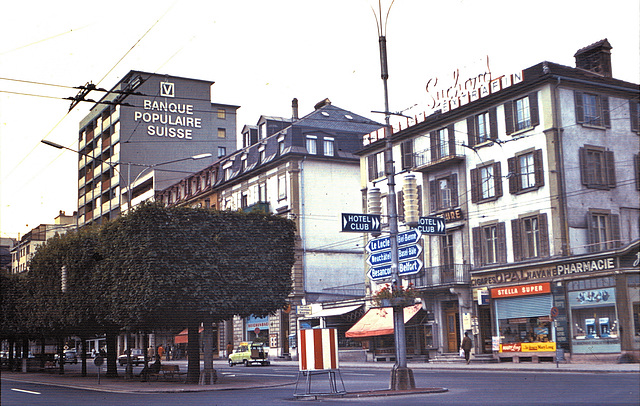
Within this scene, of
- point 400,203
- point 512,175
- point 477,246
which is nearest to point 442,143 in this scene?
point 400,203

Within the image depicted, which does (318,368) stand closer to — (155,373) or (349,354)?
(155,373)

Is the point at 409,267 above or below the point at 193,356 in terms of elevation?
above

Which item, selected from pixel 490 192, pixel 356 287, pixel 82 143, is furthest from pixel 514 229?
pixel 82 143

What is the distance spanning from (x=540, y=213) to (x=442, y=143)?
8965 millimetres

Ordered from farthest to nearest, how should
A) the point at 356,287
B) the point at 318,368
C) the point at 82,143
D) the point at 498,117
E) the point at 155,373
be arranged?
the point at 82,143 < the point at 356,287 < the point at 498,117 < the point at 155,373 < the point at 318,368

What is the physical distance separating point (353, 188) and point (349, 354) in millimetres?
15019

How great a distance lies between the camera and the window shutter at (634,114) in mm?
41688

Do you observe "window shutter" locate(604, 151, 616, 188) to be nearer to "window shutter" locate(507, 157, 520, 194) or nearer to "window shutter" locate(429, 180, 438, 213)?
"window shutter" locate(507, 157, 520, 194)

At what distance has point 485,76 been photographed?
44000 mm

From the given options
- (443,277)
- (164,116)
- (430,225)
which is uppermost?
(164,116)

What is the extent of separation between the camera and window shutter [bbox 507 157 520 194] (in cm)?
4203

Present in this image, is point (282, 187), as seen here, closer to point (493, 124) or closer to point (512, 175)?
point (493, 124)

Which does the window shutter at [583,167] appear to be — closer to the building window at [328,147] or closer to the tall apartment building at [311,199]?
the tall apartment building at [311,199]

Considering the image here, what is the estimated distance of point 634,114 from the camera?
41844mm
